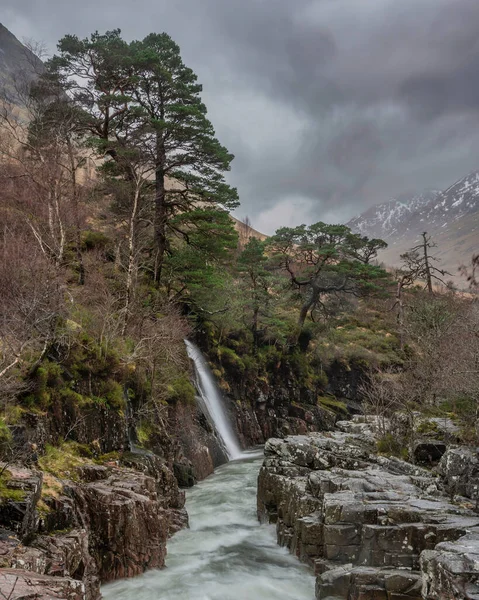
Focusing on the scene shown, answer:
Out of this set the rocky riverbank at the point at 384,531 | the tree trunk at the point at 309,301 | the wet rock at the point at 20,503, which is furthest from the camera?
the tree trunk at the point at 309,301

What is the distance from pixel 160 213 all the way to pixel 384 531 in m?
21.5

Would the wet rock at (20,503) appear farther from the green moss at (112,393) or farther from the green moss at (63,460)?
the green moss at (112,393)

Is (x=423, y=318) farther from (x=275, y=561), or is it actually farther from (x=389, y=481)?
(x=275, y=561)

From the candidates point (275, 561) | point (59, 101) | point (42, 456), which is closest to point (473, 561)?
point (275, 561)

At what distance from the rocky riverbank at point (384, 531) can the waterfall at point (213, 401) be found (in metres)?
11.6

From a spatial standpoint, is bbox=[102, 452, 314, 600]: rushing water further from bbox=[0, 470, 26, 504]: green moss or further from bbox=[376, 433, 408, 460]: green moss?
bbox=[376, 433, 408, 460]: green moss

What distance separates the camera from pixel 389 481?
1253 centimetres

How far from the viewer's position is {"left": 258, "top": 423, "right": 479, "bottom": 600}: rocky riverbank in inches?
293

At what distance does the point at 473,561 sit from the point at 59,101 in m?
25.9

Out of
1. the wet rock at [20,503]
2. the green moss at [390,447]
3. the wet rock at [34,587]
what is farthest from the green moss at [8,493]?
the green moss at [390,447]

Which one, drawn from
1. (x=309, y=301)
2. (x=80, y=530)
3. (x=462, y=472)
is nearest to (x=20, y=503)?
(x=80, y=530)

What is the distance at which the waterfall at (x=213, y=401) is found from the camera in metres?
26.4

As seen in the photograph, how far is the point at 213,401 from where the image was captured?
27781 mm

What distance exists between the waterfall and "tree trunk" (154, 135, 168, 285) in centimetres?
577
